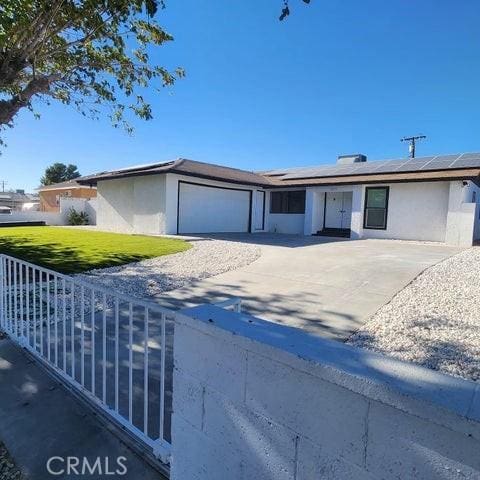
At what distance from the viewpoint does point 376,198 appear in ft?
58.3

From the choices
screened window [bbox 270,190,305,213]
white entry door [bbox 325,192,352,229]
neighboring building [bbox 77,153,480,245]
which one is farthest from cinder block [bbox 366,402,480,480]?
screened window [bbox 270,190,305,213]

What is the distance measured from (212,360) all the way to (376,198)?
17889 mm

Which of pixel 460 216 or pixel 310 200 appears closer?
pixel 460 216

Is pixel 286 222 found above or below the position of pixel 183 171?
below

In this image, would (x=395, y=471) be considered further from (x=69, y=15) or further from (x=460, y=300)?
(x=69, y=15)

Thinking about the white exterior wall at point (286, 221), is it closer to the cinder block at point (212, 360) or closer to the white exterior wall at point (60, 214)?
the white exterior wall at point (60, 214)

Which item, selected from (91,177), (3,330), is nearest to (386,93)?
(91,177)

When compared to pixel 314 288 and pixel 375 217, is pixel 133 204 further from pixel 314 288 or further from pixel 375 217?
pixel 314 288

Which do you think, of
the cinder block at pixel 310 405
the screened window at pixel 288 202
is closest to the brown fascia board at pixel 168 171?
the screened window at pixel 288 202

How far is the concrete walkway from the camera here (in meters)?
2.33

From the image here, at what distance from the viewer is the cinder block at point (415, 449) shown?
988 millimetres

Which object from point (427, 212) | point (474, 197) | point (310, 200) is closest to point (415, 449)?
point (427, 212)

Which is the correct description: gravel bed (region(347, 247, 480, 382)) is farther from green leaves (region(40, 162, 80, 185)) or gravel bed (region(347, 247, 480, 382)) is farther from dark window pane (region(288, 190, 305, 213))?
green leaves (region(40, 162, 80, 185))

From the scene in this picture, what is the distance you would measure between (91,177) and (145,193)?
5127mm
